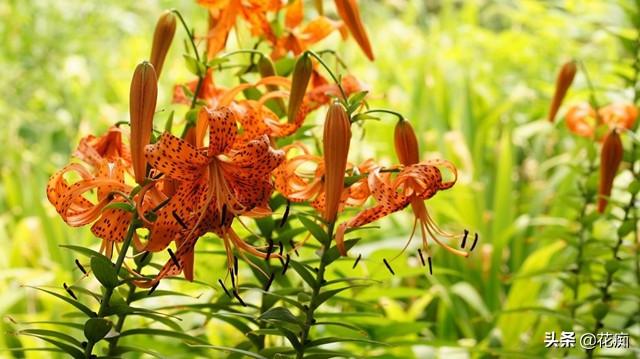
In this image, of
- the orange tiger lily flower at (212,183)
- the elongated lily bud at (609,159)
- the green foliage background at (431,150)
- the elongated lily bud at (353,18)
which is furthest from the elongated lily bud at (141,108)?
the elongated lily bud at (609,159)

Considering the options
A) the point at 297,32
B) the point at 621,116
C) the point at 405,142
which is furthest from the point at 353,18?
the point at 621,116

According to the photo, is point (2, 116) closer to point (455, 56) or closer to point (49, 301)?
point (49, 301)

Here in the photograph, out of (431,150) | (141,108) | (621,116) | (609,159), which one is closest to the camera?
(141,108)

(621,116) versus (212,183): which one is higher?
(621,116)

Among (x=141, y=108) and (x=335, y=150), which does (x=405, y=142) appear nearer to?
(x=335, y=150)

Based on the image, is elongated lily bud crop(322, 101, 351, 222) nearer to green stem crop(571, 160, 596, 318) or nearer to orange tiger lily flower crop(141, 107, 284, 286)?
orange tiger lily flower crop(141, 107, 284, 286)

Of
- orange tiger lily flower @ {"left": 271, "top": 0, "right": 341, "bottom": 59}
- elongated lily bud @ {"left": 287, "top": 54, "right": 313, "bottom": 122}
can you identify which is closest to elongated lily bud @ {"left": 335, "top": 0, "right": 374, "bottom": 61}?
orange tiger lily flower @ {"left": 271, "top": 0, "right": 341, "bottom": 59}
